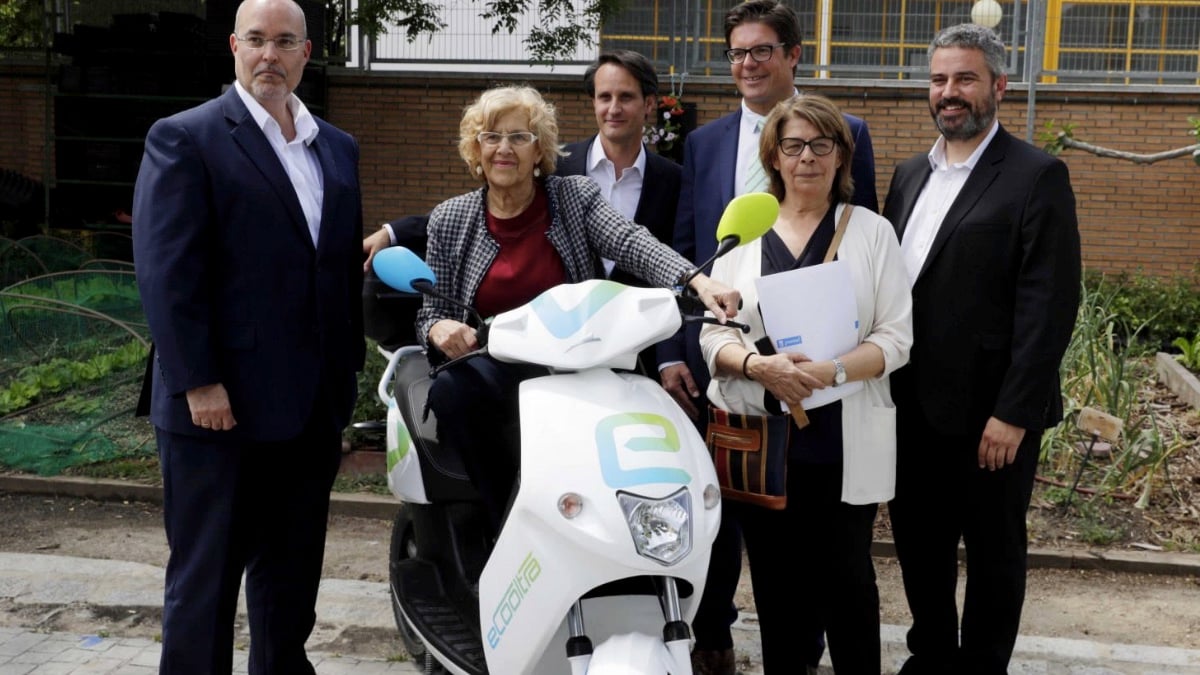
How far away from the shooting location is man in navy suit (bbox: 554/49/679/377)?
4223mm

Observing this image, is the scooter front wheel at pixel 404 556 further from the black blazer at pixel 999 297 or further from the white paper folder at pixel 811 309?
the black blazer at pixel 999 297

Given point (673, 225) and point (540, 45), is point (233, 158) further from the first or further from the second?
point (540, 45)

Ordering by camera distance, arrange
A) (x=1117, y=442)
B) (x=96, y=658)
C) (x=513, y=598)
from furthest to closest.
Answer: (x=1117, y=442) < (x=96, y=658) < (x=513, y=598)

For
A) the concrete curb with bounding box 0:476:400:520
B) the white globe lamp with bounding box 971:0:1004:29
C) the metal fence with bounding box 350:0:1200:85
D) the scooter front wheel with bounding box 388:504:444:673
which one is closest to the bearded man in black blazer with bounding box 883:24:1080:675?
the scooter front wheel with bounding box 388:504:444:673

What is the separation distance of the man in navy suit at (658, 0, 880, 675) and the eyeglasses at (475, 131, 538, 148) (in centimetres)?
70

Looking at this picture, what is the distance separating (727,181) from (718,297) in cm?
82

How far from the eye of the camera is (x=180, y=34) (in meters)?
12.8

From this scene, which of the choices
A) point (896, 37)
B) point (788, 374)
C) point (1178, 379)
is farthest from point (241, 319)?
point (896, 37)

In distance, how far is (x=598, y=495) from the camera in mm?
2723

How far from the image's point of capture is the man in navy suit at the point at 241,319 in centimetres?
329

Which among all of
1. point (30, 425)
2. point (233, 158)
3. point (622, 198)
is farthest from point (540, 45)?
point (233, 158)

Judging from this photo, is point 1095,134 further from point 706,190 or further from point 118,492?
point 118,492

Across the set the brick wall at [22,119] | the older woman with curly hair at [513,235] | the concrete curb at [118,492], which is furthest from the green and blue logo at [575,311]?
the brick wall at [22,119]

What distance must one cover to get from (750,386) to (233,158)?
5.01ft
